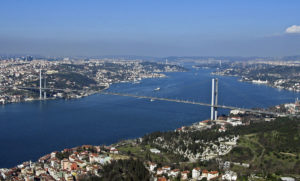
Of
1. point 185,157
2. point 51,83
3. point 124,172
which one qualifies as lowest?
point 185,157

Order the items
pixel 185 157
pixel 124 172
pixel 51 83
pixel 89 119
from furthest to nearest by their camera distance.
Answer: pixel 51 83 < pixel 89 119 < pixel 185 157 < pixel 124 172

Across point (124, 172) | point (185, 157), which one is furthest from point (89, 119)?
point (124, 172)

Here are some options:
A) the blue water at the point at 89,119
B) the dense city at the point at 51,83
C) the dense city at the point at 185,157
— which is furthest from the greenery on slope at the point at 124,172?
the dense city at the point at 51,83

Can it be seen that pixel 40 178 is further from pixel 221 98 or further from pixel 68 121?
pixel 221 98

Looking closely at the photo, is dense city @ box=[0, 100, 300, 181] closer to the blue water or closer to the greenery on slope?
the greenery on slope

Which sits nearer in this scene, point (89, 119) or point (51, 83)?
point (89, 119)

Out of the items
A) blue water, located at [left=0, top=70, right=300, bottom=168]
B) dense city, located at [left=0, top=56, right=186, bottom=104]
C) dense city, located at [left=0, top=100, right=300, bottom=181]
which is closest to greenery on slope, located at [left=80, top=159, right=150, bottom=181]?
dense city, located at [left=0, top=100, right=300, bottom=181]

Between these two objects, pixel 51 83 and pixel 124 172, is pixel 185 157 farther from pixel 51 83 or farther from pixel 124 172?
→ pixel 51 83

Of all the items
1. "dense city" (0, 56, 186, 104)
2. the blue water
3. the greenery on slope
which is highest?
"dense city" (0, 56, 186, 104)

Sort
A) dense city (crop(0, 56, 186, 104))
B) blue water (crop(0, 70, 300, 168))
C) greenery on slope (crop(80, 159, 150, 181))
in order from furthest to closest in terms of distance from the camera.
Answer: dense city (crop(0, 56, 186, 104)) < blue water (crop(0, 70, 300, 168)) < greenery on slope (crop(80, 159, 150, 181))
